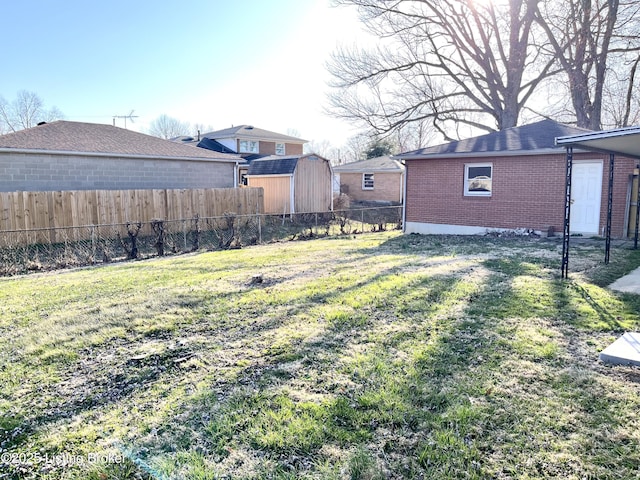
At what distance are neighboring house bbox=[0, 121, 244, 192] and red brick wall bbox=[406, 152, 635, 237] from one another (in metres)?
8.53

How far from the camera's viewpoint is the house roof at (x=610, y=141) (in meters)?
6.26

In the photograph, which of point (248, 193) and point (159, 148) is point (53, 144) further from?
point (248, 193)

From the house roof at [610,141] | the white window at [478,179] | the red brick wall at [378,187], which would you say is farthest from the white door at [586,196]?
the red brick wall at [378,187]

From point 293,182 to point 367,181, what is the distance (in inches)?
407

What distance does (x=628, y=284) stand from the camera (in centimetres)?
664

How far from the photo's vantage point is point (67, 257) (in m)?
10.4

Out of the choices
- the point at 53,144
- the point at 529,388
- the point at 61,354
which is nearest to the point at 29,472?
the point at 61,354

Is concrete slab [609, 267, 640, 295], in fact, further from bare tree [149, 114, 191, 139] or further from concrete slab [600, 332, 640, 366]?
bare tree [149, 114, 191, 139]

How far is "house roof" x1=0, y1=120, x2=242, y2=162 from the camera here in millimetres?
13836

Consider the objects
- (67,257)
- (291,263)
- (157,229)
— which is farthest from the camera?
(157,229)

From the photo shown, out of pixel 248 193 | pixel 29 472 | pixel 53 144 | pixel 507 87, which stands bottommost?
pixel 29 472

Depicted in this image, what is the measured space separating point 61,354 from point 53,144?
496 inches

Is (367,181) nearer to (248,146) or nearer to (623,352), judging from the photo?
(248,146)

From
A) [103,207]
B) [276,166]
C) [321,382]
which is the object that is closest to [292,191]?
[276,166]
